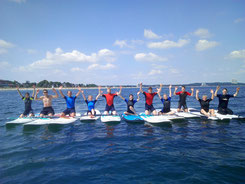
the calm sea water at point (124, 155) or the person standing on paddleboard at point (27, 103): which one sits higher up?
the person standing on paddleboard at point (27, 103)

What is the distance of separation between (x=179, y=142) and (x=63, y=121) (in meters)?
8.08

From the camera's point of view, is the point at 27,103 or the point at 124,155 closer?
the point at 124,155

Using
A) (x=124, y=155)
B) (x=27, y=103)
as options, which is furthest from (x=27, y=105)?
(x=124, y=155)

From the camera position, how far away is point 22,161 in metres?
6.40

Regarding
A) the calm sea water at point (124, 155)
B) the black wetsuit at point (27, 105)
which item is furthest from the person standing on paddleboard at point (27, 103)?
the calm sea water at point (124, 155)

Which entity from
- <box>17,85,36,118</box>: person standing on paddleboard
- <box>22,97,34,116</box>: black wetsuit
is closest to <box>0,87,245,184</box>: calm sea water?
<box>17,85,36,118</box>: person standing on paddleboard

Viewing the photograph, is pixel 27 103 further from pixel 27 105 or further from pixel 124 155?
pixel 124 155

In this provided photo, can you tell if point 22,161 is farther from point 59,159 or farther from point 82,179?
point 82,179

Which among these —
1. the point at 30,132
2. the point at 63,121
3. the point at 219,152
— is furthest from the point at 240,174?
the point at 30,132

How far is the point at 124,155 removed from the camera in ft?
22.4

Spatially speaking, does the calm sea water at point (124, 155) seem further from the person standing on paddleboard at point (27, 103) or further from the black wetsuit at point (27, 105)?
the black wetsuit at point (27, 105)

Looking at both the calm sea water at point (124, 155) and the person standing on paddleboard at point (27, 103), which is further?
the person standing on paddleboard at point (27, 103)

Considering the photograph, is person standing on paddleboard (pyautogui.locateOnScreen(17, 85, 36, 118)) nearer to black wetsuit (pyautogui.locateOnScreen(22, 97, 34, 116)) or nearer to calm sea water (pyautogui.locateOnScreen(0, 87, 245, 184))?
black wetsuit (pyautogui.locateOnScreen(22, 97, 34, 116))

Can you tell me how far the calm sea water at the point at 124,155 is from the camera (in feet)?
17.2
